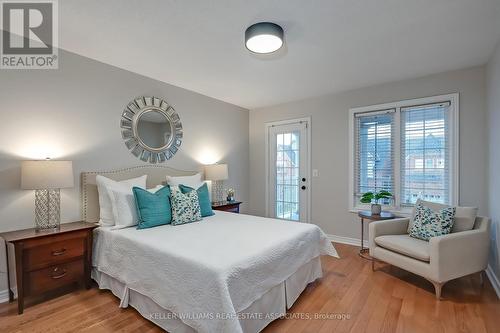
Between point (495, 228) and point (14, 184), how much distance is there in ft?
15.2

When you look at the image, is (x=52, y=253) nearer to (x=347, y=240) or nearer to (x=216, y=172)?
(x=216, y=172)

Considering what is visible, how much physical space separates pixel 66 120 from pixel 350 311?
3.29 meters

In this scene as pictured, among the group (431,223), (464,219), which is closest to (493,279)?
(464,219)

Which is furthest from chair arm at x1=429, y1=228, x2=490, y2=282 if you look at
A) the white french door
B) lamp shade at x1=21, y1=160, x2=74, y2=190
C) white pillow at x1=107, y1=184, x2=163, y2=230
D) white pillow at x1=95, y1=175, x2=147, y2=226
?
lamp shade at x1=21, y1=160, x2=74, y2=190

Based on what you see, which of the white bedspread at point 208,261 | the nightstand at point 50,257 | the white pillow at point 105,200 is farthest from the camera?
the white pillow at point 105,200

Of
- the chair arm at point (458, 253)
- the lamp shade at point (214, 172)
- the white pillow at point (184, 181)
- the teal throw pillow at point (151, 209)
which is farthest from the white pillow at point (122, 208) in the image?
the chair arm at point (458, 253)

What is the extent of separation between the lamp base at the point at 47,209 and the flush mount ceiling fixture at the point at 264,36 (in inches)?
94.6

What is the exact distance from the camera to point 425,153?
3303 mm

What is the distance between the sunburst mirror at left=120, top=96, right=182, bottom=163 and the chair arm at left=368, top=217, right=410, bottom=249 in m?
2.81

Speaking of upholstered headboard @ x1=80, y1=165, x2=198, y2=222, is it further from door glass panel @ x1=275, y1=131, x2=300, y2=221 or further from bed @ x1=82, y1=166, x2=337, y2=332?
door glass panel @ x1=275, y1=131, x2=300, y2=221

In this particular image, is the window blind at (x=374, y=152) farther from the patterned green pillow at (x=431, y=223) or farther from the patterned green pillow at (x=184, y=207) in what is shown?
the patterned green pillow at (x=184, y=207)

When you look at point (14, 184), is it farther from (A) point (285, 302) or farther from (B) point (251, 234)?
(A) point (285, 302)

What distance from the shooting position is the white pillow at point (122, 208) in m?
2.46

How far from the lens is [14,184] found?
229 centimetres
